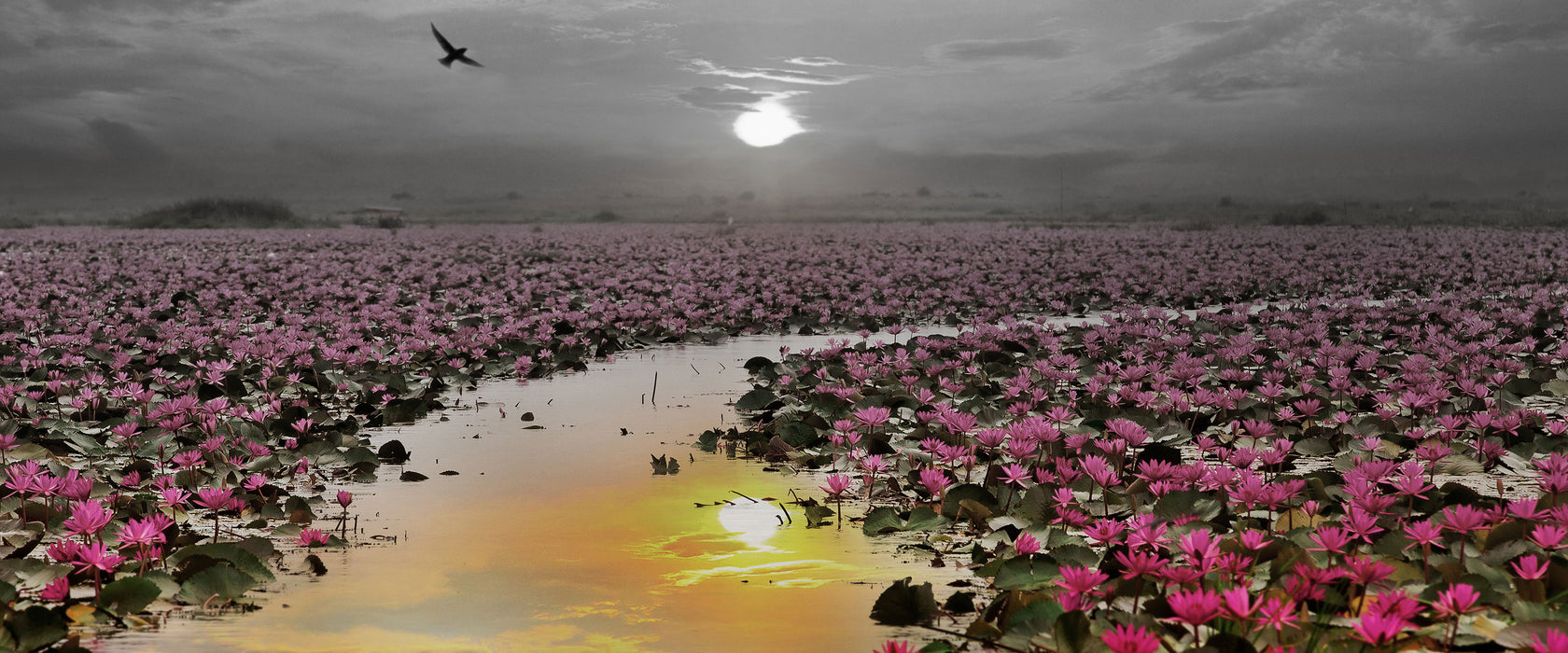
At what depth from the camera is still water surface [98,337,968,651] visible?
122 inches

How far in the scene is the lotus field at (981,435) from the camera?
2.97m

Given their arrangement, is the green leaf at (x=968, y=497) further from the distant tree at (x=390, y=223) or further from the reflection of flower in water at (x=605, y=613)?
the distant tree at (x=390, y=223)

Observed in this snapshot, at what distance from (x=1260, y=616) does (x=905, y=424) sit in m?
4.04

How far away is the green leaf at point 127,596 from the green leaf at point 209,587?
0.13 meters

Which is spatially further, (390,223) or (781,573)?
(390,223)

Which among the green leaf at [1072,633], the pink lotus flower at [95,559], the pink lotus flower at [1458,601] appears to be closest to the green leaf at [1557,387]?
the pink lotus flower at [1458,601]

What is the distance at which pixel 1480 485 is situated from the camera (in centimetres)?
491

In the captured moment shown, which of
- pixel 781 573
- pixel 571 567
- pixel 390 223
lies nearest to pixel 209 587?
pixel 571 567

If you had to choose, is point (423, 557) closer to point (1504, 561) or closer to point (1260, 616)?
point (1260, 616)

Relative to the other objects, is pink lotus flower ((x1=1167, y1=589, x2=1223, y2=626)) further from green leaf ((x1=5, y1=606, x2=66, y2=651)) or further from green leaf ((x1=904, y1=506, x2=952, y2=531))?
green leaf ((x1=5, y1=606, x2=66, y2=651))

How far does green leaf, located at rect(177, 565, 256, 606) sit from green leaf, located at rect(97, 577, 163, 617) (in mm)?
133

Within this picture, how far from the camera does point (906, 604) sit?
317cm

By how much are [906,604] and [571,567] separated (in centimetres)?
134

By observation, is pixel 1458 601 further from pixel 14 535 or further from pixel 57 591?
pixel 14 535
